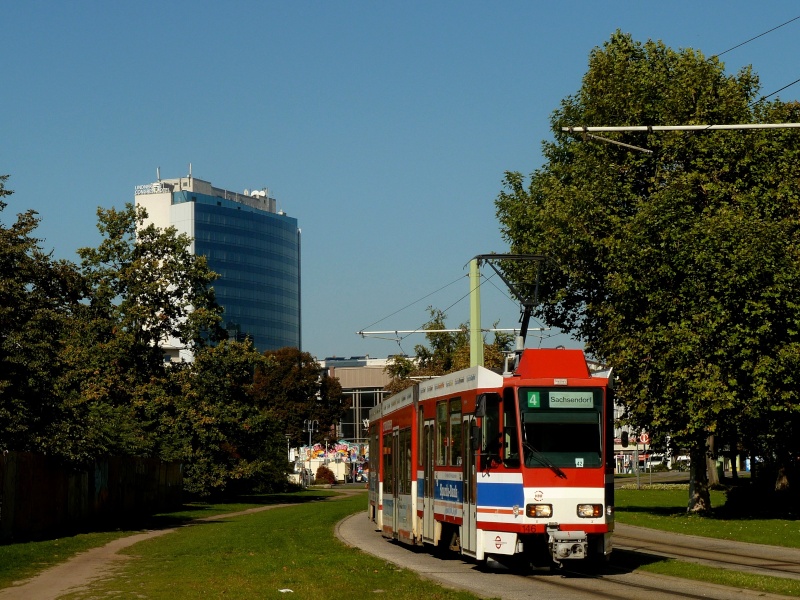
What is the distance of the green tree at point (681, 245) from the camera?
1367 inches

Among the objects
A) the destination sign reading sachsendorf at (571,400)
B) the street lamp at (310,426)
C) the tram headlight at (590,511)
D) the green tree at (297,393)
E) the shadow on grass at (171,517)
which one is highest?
the green tree at (297,393)

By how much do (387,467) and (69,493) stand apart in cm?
1424

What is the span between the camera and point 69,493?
40188mm

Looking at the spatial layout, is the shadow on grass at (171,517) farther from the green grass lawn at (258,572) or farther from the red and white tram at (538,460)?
the red and white tram at (538,460)

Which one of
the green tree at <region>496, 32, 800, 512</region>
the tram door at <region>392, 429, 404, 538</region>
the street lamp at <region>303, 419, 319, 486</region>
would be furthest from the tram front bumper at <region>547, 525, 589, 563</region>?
the street lamp at <region>303, 419, 319, 486</region>

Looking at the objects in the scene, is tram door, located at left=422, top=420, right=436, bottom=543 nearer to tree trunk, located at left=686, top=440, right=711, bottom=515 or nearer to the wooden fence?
the wooden fence

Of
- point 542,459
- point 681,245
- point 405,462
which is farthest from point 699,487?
point 542,459

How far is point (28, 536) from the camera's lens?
1369 inches

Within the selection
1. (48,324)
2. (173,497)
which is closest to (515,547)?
(48,324)

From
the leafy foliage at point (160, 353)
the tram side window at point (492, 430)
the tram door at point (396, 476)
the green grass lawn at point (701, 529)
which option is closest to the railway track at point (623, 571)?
the green grass lawn at point (701, 529)

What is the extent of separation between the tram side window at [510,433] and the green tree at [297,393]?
11203cm

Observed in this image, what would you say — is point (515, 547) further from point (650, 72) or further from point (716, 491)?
point (716, 491)

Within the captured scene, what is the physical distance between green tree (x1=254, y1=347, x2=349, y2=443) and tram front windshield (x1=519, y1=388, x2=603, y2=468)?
4413 inches

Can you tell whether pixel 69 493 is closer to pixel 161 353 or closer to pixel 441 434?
pixel 441 434
